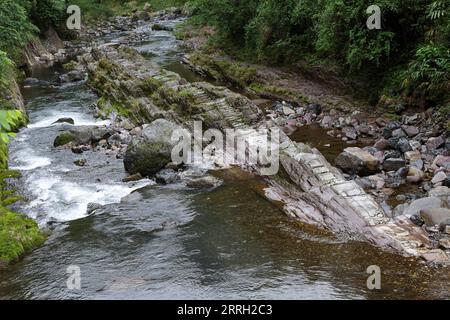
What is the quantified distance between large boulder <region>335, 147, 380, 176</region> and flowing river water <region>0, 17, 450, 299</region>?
2931 millimetres

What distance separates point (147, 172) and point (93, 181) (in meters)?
1.79

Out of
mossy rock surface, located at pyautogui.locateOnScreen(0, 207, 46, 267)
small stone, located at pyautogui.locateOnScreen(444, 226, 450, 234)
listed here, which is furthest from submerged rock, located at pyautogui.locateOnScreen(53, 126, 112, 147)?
small stone, located at pyautogui.locateOnScreen(444, 226, 450, 234)

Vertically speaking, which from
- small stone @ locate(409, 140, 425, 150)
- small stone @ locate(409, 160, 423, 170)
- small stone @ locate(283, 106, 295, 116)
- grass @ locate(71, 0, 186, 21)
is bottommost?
small stone @ locate(409, 160, 423, 170)

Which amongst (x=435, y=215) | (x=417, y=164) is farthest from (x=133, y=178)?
(x=435, y=215)

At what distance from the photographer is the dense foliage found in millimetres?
16297

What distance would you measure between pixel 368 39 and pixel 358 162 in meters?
6.72

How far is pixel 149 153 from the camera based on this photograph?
15.7 m

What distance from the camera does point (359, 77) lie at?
2061 cm

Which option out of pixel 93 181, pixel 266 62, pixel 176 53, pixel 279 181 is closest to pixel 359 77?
pixel 266 62

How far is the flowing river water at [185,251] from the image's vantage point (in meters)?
8.97

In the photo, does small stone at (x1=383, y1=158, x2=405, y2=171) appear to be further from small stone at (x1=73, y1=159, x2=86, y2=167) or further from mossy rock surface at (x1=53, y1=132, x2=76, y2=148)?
mossy rock surface at (x1=53, y1=132, x2=76, y2=148)
